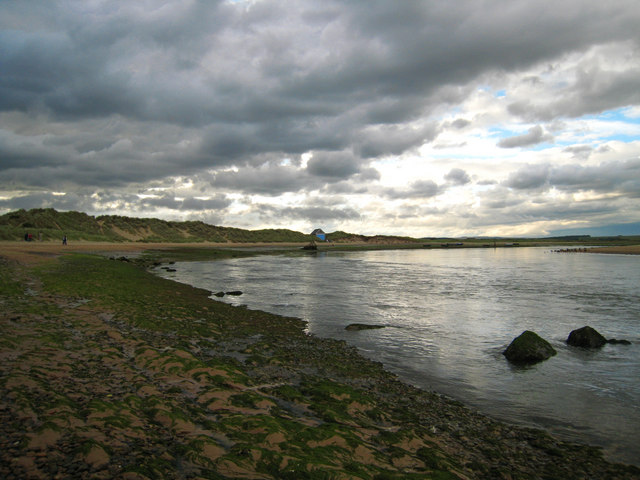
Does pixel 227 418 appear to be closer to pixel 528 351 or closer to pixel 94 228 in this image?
pixel 528 351

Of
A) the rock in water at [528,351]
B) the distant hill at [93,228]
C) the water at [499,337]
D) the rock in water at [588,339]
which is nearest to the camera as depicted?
the water at [499,337]

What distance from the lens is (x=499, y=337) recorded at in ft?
58.0

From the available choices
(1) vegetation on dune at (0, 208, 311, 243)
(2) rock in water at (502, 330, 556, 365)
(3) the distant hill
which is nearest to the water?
(2) rock in water at (502, 330, 556, 365)

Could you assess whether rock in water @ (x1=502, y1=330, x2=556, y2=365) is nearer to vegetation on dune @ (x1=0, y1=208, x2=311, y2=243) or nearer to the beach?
the beach

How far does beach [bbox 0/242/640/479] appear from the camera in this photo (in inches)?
232

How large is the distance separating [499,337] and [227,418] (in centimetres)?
1456

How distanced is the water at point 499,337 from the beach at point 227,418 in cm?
124

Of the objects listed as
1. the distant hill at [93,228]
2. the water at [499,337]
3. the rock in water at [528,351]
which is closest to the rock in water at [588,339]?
the water at [499,337]

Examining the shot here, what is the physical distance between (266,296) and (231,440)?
868 inches

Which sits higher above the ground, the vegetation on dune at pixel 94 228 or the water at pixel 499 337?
the vegetation on dune at pixel 94 228

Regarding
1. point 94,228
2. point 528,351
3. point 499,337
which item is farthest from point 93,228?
point 528,351

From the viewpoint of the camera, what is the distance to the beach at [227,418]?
232 inches

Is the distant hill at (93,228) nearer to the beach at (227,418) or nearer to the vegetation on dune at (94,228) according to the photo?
the vegetation on dune at (94,228)

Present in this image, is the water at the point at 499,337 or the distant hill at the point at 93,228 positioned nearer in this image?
the water at the point at 499,337
